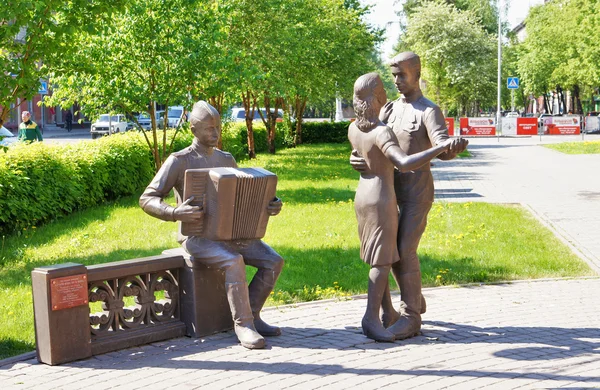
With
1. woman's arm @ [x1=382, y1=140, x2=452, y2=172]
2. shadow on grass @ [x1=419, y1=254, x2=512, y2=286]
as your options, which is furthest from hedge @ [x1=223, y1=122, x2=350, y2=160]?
woman's arm @ [x1=382, y1=140, x2=452, y2=172]

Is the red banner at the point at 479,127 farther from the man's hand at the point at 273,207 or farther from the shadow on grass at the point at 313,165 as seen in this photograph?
the man's hand at the point at 273,207

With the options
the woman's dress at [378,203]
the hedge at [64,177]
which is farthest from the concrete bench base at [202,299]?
the hedge at [64,177]

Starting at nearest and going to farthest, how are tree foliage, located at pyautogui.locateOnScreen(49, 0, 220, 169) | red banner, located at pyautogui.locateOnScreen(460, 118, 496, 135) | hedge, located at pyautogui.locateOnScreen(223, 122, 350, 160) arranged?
1. tree foliage, located at pyautogui.locateOnScreen(49, 0, 220, 169)
2. hedge, located at pyautogui.locateOnScreen(223, 122, 350, 160)
3. red banner, located at pyautogui.locateOnScreen(460, 118, 496, 135)

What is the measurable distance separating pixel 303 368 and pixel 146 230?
7.62 meters

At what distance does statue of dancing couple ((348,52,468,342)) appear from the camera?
22.4 ft

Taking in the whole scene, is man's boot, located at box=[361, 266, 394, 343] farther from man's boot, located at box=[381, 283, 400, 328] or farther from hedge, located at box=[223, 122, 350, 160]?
hedge, located at box=[223, 122, 350, 160]

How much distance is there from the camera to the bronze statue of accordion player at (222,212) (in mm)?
6805

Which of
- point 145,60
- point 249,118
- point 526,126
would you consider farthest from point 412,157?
point 526,126

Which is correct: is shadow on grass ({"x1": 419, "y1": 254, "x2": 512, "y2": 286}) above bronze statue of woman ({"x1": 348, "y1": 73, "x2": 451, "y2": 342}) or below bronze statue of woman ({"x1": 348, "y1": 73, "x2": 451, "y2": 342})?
below

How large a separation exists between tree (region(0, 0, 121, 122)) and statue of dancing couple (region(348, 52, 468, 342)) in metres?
3.54

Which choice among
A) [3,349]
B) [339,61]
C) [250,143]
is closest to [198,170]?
[3,349]

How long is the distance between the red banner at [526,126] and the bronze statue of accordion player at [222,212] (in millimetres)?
43964

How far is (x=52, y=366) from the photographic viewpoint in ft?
20.7

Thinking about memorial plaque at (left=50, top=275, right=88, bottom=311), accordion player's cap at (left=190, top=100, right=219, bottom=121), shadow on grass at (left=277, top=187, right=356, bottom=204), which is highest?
accordion player's cap at (left=190, top=100, right=219, bottom=121)
